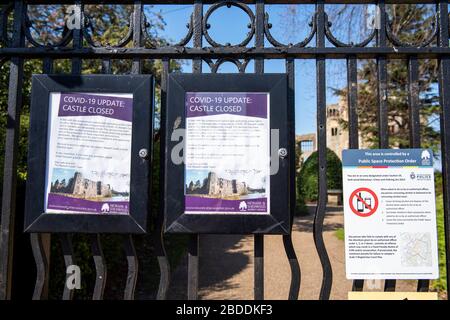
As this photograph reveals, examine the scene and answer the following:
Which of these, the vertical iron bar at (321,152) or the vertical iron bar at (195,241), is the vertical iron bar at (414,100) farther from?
the vertical iron bar at (195,241)

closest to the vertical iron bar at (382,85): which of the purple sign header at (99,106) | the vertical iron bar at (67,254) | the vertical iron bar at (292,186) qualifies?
the vertical iron bar at (292,186)

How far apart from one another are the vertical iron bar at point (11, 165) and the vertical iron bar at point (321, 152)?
1.95 meters

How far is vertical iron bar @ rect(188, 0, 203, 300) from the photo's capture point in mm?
→ 2203

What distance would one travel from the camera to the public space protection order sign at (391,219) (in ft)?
7.21

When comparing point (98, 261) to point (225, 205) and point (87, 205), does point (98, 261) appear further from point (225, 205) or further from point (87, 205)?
point (225, 205)

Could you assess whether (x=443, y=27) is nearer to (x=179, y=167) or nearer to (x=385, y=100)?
(x=385, y=100)

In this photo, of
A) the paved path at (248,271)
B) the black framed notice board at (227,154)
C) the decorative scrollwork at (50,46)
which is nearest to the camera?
the black framed notice board at (227,154)

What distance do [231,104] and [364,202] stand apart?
1.05 m

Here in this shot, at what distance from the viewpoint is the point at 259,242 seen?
2.22 m

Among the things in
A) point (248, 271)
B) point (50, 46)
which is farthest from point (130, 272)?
point (248, 271)

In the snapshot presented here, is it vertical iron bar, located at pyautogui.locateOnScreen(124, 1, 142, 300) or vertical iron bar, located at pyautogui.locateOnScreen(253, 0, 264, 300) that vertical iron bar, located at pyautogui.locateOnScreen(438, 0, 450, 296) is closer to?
vertical iron bar, located at pyautogui.locateOnScreen(253, 0, 264, 300)

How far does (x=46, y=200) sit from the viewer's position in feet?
7.35

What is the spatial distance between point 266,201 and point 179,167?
1.92 ft
